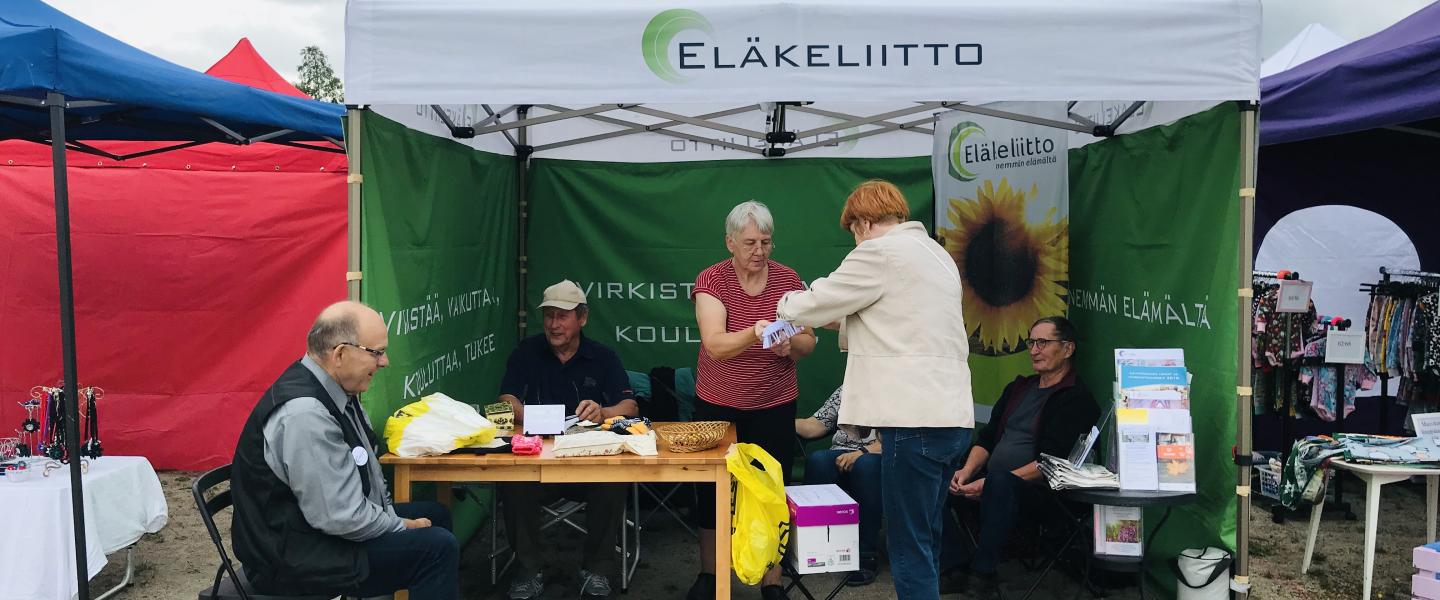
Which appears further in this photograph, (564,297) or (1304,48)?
(1304,48)

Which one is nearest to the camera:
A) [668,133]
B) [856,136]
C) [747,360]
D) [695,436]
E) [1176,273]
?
[695,436]

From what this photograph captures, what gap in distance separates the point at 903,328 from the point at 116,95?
8.95 feet

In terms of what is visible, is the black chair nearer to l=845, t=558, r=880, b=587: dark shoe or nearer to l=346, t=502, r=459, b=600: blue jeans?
l=346, t=502, r=459, b=600: blue jeans

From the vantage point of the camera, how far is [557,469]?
121 inches

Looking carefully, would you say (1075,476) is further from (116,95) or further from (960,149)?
(116,95)

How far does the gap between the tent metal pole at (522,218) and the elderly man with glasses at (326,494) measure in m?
2.70

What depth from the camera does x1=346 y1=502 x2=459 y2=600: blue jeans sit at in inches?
104

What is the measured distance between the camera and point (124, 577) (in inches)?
156

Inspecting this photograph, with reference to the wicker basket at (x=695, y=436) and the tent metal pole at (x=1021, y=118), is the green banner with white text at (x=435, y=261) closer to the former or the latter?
the wicker basket at (x=695, y=436)

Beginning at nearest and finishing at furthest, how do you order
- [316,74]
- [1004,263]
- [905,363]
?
[905,363] → [1004,263] → [316,74]

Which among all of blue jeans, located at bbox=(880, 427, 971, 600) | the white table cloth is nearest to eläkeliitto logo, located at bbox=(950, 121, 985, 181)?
blue jeans, located at bbox=(880, 427, 971, 600)

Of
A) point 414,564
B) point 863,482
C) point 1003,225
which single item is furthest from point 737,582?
point 1003,225

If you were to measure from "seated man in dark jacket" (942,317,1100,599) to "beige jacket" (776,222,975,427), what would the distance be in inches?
35.7

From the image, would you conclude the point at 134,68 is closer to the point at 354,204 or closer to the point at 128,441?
the point at 354,204
